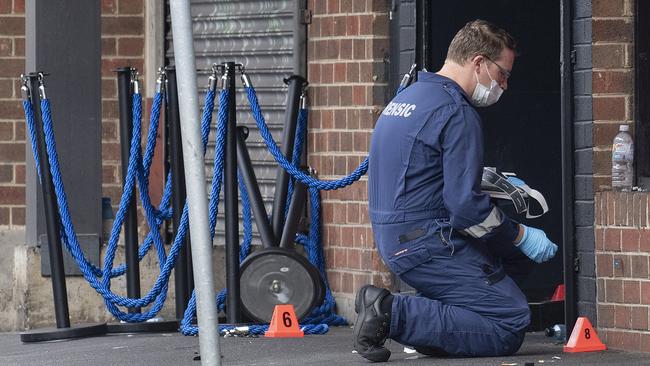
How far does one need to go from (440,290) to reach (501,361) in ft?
1.47

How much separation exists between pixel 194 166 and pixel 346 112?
4574 millimetres

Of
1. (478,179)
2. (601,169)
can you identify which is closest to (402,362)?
(478,179)

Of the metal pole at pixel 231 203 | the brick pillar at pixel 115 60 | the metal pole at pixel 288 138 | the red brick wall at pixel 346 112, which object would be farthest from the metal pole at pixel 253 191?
the brick pillar at pixel 115 60

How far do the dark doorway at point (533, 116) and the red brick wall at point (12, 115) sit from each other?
3466mm

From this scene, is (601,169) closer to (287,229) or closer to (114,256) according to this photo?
(287,229)

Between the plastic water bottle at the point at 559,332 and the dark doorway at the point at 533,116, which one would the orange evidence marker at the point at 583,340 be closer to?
the plastic water bottle at the point at 559,332

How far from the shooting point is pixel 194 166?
5.23 meters

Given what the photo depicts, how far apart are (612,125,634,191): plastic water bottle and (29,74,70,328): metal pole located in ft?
11.5

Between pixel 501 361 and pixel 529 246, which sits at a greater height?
pixel 529 246

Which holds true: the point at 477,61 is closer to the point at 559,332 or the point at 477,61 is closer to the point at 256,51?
the point at 559,332

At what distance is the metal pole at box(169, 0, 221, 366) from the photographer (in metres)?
5.19

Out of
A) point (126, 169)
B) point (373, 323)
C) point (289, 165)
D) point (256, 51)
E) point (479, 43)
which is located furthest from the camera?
point (256, 51)

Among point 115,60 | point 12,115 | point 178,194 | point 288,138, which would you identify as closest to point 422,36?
point 288,138

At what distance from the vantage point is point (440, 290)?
24.8 feet
